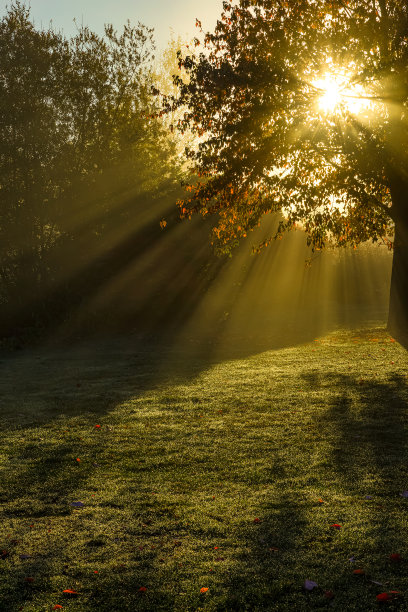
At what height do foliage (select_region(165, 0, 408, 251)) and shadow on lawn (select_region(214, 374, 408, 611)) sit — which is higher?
foliage (select_region(165, 0, 408, 251))

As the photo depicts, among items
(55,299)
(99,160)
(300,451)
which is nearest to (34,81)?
(99,160)

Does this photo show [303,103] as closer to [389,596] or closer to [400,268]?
[400,268]

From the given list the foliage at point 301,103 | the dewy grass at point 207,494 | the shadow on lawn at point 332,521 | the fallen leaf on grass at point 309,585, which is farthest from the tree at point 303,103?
the fallen leaf on grass at point 309,585

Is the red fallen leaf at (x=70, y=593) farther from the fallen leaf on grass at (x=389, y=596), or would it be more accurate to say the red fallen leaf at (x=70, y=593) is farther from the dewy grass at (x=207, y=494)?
the fallen leaf on grass at (x=389, y=596)

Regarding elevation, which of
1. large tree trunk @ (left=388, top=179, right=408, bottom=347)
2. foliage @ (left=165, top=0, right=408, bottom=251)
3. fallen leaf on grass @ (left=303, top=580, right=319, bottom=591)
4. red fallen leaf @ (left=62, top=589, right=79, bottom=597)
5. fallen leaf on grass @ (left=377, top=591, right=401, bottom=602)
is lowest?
red fallen leaf @ (left=62, top=589, right=79, bottom=597)

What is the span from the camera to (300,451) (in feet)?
25.8

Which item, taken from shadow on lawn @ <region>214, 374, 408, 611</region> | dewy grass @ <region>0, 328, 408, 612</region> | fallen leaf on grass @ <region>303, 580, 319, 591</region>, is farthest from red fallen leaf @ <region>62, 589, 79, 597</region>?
fallen leaf on grass @ <region>303, 580, 319, 591</region>

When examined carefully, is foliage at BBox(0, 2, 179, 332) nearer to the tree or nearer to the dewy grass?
the tree

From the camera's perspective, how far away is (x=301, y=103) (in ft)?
49.1

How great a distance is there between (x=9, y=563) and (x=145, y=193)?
22.8 meters

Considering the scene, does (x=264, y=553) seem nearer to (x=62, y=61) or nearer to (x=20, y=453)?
(x=20, y=453)

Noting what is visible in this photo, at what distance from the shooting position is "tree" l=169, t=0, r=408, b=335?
558 inches

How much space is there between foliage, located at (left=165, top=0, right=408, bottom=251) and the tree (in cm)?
3

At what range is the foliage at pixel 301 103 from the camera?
14148mm
